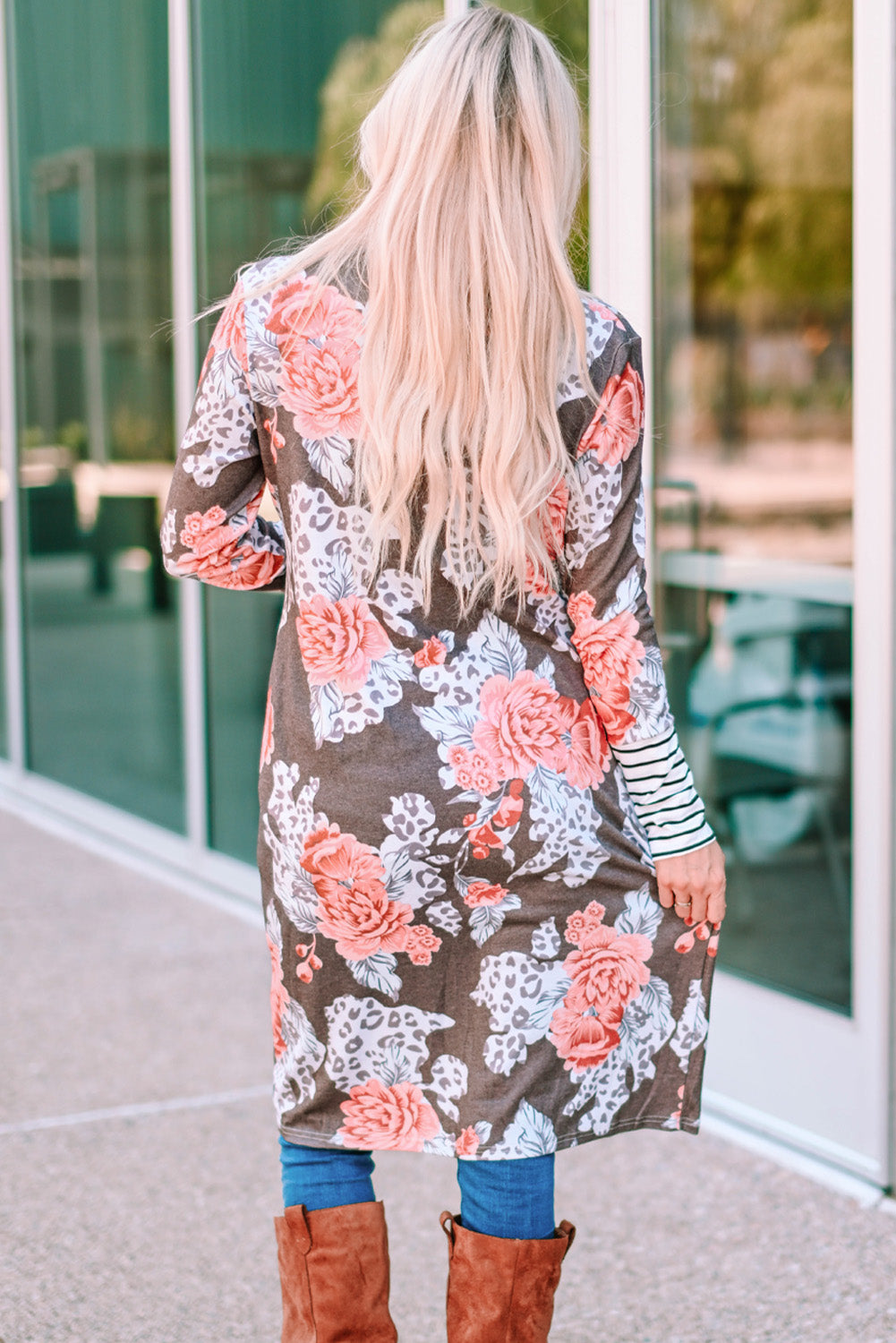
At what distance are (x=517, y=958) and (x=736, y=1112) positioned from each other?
1625 millimetres

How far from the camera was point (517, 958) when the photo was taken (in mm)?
1698

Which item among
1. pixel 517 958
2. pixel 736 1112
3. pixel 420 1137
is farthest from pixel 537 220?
pixel 736 1112

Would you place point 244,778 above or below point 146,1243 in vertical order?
above

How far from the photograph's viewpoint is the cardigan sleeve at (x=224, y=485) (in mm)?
1691

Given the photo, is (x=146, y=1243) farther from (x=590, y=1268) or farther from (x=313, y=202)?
(x=313, y=202)

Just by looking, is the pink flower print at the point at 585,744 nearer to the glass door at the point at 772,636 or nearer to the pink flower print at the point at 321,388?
the pink flower print at the point at 321,388

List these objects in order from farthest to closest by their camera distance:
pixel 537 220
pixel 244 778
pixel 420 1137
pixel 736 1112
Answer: pixel 244 778
pixel 736 1112
pixel 420 1137
pixel 537 220

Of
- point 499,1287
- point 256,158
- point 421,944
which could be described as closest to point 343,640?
point 421,944

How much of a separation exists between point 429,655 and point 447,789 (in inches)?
5.5

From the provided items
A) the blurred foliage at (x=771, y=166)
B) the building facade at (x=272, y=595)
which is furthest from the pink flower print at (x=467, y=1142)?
the blurred foliage at (x=771, y=166)

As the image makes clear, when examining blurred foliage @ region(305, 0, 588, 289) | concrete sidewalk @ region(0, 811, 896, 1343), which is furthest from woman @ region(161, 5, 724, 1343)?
blurred foliage @ region(305, 0, 588, 289)

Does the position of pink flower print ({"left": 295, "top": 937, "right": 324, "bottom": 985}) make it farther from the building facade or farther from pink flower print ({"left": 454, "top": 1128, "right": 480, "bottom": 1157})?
the building facade

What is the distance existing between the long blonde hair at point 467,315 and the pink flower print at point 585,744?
0.51 ft

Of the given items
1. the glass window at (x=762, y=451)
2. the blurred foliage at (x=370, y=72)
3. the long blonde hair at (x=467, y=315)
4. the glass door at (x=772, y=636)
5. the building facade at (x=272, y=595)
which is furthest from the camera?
the glass window at (x=762, y=451)
